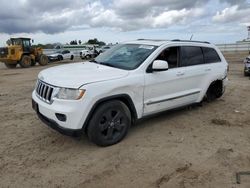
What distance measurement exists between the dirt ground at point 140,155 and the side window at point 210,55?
Answer: 1.34 m

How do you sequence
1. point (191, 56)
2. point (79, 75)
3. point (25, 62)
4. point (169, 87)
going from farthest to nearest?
point (25, 62), point (191, 56), point (169, 87), point (79, 75)

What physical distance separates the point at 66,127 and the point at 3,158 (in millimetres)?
1069

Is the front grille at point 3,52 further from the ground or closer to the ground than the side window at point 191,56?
closer to the ground

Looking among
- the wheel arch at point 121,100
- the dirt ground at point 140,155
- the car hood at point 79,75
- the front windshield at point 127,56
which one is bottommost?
→ the dirt ground at point 140,155

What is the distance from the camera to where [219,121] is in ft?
19.3

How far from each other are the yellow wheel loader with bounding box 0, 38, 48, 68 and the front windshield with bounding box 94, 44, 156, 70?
61.1 feet

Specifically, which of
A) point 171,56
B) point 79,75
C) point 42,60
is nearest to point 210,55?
point 171,56

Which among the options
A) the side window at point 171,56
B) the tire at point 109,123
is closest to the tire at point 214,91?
the side window at point 171,56

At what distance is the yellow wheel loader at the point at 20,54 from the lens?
22.4m

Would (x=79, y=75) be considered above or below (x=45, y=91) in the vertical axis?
above

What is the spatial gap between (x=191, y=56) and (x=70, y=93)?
3.08 metres

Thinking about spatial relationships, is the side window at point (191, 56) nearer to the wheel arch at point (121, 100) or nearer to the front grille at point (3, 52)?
the wheel arch at point (121, 100)

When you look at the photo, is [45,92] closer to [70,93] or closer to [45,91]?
[45,91]

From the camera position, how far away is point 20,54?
22.8m
